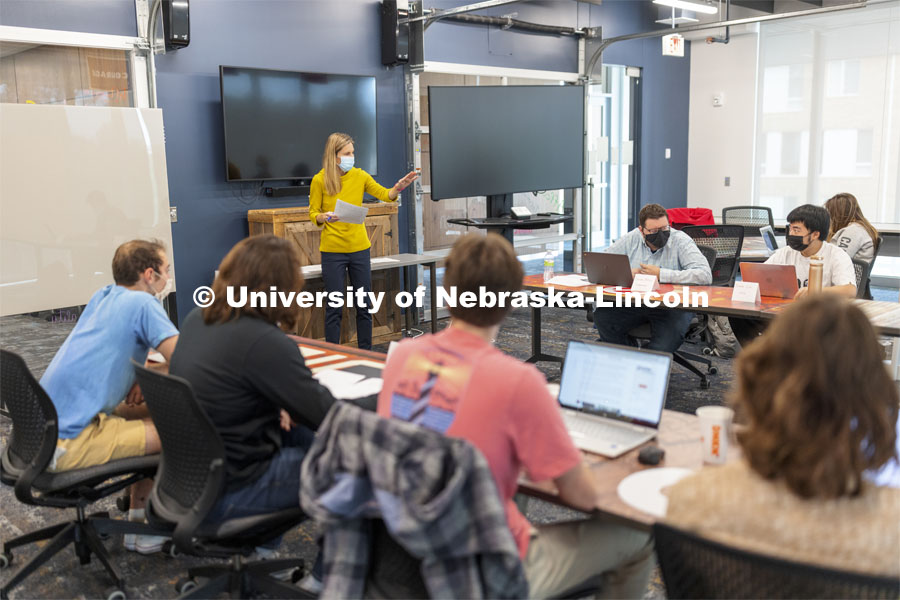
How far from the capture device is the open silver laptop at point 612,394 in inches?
89.9

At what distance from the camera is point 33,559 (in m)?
2.78

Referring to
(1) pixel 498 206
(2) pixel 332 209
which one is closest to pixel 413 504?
(2) pixel 332 209

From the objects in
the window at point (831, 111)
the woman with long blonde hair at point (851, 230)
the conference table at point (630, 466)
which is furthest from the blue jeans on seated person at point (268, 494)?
the window at point (831, 111)

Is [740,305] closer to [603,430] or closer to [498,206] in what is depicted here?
[603,430]

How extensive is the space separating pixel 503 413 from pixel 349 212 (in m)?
3.96

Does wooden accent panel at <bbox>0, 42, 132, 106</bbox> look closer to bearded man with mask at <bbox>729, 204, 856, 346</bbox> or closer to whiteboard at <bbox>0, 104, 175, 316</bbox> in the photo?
whiteboard at <bbox>0, 104, 175, 316</bbox>

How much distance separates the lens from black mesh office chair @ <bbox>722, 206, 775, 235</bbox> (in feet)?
24.9

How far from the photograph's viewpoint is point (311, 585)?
2574mm

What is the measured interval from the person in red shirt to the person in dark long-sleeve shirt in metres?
0.52

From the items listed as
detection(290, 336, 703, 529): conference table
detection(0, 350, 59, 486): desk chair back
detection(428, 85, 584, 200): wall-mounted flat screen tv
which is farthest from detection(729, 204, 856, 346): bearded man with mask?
detection(0, 350, 59, 486): desk chair back

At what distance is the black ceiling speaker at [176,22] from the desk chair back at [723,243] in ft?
12.0

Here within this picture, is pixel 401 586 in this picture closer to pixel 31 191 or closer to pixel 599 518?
pixel 599 518

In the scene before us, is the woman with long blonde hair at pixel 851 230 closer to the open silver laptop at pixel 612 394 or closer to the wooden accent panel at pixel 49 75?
the open silver laptop at pixel 612 394

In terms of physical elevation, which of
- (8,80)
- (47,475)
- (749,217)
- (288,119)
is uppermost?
(8,80)
